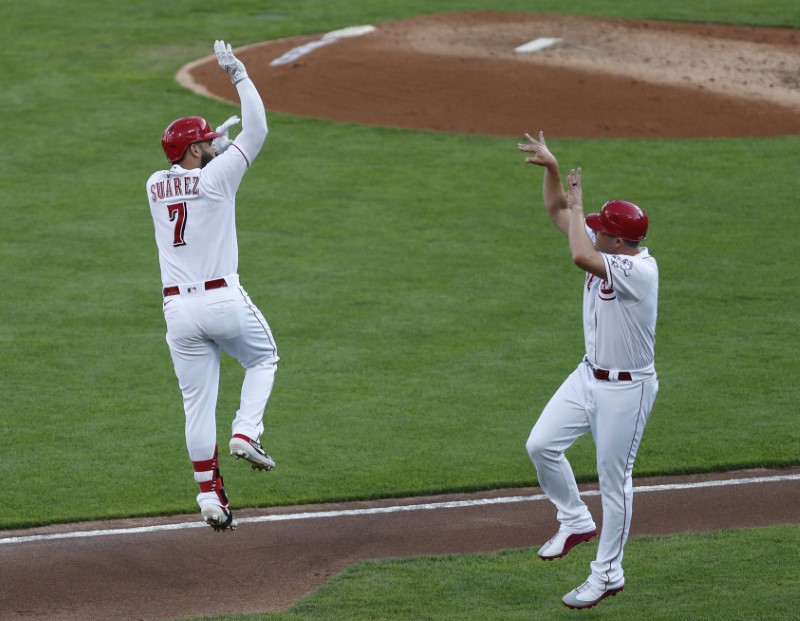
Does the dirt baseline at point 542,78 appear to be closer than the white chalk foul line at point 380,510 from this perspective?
No

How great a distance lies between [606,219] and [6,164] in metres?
13.1

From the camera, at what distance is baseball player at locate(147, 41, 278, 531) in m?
7.39

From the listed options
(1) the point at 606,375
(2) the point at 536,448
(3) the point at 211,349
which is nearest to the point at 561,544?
(2) the point at 536,448

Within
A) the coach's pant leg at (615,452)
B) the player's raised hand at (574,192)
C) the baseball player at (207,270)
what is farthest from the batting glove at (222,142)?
the coach's pant leg at (615,452)

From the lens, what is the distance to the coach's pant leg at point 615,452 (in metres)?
7.24

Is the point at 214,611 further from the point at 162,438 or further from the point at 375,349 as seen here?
the point at 375,349

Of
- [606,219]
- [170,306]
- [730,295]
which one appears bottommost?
[730,295]

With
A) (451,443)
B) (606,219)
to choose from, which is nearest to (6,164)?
(451,443)

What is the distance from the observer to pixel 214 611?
25.4 ft

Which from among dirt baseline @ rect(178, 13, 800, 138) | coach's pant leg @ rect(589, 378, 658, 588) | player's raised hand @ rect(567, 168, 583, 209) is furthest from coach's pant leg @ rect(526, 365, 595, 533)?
dirt baseline @ rect(178, 13, 800, 138)

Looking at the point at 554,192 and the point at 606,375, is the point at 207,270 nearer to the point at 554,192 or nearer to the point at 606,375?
the point at 554,192

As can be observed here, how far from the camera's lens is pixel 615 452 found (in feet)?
23.8

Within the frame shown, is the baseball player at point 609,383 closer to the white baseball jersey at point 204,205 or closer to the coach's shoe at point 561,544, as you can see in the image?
the coach's shoe at point 561,544

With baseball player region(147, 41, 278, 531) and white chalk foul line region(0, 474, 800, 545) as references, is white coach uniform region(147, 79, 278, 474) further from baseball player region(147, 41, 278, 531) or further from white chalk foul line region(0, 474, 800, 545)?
white chalk foul line region(0, 474, 800, 545)
